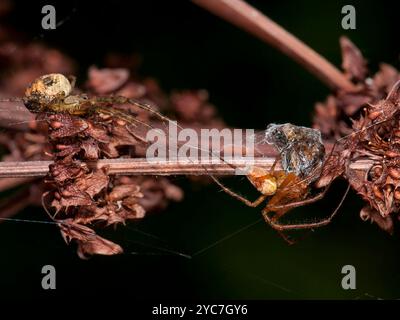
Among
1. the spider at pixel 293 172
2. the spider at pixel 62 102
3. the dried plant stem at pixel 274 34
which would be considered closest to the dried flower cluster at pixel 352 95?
the dried plant stem at pixel 274 34

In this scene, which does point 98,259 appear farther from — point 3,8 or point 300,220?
point 3,8

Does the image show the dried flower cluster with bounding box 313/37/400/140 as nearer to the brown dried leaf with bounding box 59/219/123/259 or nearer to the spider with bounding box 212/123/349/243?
the spider with bounding box 212/123/349/243

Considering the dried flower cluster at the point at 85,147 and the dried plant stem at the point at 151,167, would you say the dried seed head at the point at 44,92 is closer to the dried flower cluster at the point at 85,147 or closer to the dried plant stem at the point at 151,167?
the dried flower cluster at the point at 85,147

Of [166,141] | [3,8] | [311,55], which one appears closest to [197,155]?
[166,141]

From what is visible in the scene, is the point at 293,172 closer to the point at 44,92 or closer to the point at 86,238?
the point at 86,238

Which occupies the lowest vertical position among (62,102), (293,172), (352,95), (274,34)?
(293,172)

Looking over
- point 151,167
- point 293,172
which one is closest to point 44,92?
point 151,167
